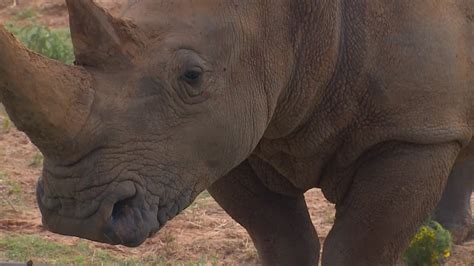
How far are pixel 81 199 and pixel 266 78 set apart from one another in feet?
3.01

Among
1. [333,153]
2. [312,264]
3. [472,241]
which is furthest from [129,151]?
[472,241]

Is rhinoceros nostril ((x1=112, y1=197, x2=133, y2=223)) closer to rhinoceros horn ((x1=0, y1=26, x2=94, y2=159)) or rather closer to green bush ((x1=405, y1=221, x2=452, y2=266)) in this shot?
rhinoceros horn ((x1=0, y1=26, x2=94, y2=159))

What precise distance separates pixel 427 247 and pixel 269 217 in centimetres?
130

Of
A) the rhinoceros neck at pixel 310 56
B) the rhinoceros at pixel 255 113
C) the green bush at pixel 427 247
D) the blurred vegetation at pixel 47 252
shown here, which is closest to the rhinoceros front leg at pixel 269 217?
the rhinoceros at pixel 255 113

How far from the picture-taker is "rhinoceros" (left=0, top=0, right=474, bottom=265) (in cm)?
483

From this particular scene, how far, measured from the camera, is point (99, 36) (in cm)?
486

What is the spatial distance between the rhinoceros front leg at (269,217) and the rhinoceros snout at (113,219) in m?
1.34

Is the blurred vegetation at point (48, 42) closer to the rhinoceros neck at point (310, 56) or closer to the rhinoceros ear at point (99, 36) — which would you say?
the rhinoceros neck at point (310, 56)

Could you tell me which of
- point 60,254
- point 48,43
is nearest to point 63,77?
point 60,254

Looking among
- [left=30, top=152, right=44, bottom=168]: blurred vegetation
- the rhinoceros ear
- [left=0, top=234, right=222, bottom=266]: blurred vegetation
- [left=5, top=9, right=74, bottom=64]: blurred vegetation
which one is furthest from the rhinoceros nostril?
[left=5, top=9, right=74, bottom=64]: blurred vegetation

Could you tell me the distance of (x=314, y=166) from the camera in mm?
5840

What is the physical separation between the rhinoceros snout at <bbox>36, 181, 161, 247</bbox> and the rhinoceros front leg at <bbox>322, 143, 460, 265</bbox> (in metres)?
1.12

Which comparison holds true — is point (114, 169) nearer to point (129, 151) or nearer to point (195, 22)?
point (129, 151)

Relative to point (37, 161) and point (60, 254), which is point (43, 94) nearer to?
point (60, 254)
